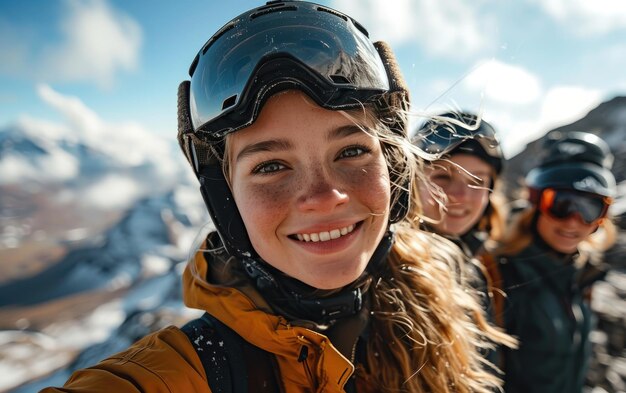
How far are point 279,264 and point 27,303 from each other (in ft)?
261

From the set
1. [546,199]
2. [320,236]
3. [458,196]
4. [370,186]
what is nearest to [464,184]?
[458,196]

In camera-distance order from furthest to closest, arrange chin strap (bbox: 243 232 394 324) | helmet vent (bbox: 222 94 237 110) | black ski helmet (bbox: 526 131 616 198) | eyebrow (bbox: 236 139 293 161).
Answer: black ski helmet (bbox: 526 131 616 198) < chin strap (bbox: 243 232 394 324) < helmet vent (bbox: 222 94 237 110) < eyebrow (bbox: 236 139 293 161)

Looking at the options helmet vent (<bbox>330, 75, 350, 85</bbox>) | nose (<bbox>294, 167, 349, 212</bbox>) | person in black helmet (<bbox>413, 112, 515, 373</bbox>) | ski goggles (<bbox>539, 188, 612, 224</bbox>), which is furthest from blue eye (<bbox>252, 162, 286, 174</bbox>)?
ski goggles (<bbox>539, 188, 612, 224</bbox>)

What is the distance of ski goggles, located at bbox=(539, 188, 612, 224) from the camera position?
2.95m

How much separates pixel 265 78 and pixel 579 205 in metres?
2.93

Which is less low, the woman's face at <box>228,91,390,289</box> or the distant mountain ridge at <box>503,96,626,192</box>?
the woman's face at <box>228,91,390,289</box>

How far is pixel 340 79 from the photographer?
147 cm

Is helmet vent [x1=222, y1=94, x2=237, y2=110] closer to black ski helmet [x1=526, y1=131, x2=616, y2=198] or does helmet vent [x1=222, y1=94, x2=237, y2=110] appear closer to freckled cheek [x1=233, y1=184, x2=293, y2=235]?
freckled cheek [x1=233, y1=184, x2=293, y2=235]

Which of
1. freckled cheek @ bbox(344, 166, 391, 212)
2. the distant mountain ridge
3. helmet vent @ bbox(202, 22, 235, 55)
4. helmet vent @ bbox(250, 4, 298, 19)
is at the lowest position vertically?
the distant mountain ridge

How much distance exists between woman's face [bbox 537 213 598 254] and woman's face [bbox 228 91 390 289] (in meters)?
2.39

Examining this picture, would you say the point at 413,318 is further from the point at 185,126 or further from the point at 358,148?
the point at 185,126

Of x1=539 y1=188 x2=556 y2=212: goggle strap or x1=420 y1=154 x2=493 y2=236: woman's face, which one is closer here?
x1=420 y1=154 x2=493 y2=236: woman's face

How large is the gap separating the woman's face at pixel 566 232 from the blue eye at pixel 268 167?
2.77m

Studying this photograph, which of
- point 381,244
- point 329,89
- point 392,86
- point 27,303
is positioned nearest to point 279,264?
point 381,244
